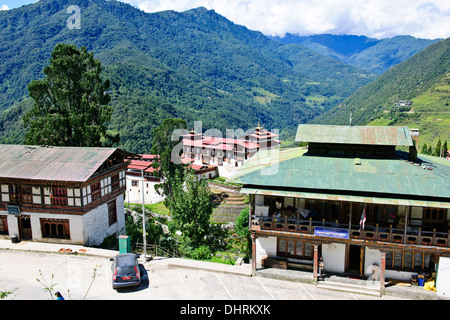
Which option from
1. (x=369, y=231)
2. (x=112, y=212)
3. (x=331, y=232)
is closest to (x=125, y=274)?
(x=112, y=212)

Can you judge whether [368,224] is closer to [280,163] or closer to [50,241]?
[280,163]

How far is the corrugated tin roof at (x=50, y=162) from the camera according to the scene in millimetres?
28719

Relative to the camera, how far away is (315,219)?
25.3m

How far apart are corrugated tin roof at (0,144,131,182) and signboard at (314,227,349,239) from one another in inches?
726

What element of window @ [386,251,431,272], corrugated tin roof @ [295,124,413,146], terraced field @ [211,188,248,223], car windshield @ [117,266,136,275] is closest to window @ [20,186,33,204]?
car windshield @ [117,266,136,275]

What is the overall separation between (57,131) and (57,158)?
39.2ft

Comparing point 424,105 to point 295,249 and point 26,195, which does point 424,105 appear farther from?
point 26,195

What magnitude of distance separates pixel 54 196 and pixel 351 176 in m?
24.5

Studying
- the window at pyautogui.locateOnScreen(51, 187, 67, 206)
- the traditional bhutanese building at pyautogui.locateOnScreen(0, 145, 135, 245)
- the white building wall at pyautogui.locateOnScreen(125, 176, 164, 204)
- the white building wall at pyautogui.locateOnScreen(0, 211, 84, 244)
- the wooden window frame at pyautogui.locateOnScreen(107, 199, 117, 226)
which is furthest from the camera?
the white building wall at pyautogui.locateOnScreen(125, 176, 164, 204)

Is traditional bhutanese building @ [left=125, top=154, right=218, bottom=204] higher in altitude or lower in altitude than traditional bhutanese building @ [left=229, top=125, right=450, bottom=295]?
lower

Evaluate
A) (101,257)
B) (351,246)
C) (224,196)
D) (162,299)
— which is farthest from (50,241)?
(224,196)

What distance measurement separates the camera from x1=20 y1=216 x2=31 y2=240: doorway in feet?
100

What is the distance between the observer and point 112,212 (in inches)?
1366

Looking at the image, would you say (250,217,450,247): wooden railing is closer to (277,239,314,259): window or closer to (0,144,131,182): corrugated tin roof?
(277,239,314,259): window
